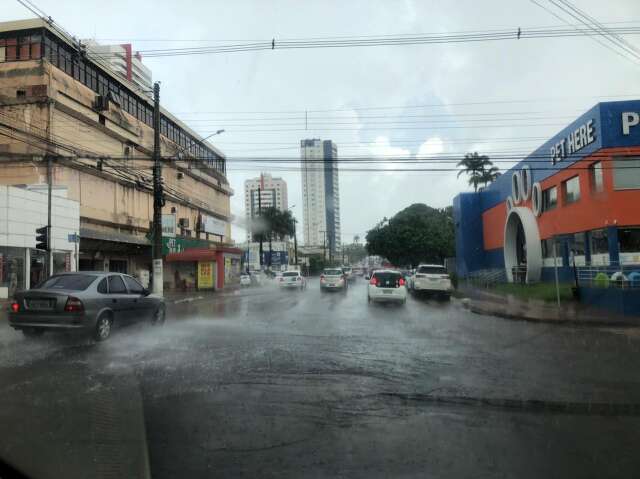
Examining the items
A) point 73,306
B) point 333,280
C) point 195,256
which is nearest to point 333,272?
Answer: point 333,280

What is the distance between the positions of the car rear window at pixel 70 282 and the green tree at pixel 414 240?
5165cm

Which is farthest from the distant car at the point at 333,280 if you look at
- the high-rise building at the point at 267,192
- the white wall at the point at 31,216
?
the high-rise building at the point at 267,192

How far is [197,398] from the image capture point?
6.12 m

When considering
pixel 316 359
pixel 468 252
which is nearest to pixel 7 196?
pixel 316 359

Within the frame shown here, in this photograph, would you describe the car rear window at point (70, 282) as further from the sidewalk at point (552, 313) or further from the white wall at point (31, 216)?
the white wall at point (31, 216)

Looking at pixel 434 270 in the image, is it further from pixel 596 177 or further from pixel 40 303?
pixel 40 303

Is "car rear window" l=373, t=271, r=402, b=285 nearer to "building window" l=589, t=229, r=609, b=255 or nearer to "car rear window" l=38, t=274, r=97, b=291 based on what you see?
"building window" l=589, t=229, r=609, b=255

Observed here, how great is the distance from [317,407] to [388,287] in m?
15.7

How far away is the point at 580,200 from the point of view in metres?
25.6

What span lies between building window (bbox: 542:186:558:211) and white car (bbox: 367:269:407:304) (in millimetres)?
13502

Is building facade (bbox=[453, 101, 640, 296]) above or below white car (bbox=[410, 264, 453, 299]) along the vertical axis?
above

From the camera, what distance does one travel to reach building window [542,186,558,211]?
1161 inches

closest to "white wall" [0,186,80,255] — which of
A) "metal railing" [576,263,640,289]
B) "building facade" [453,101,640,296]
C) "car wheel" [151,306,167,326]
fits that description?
"car wheel" [151,306,167,326]

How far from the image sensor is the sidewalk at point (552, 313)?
15.0 metres
